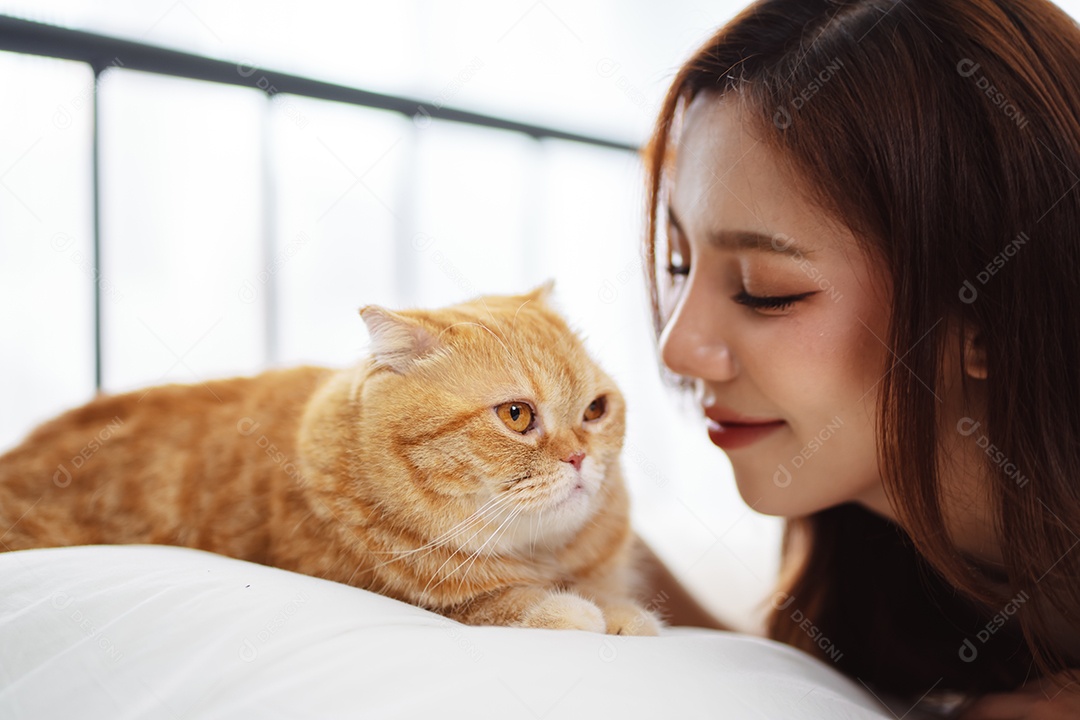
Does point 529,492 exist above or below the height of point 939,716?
above

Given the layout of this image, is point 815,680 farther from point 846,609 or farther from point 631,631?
point 846,609

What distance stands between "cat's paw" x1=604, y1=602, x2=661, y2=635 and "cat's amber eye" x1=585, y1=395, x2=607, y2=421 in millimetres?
277

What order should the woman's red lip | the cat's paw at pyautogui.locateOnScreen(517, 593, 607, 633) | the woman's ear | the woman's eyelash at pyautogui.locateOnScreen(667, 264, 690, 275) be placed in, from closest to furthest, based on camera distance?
the cat's paw at pyautogui.locateOnScreen(517, 593, 607, 633) → the woman's ear → the woman's red lip → the woman's eyelash at pyautogui.locateOnScreen(667, 264, 690, 275)

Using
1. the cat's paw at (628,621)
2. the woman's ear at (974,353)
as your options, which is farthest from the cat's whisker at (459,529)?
the woman's ear at (974,353)

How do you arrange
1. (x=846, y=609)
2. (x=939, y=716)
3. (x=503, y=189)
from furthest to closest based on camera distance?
(x=503, y=189), (x=846, y=609), (x=939, y=716)

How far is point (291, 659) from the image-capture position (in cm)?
70

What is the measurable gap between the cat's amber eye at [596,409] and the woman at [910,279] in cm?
12

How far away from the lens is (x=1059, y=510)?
101 centimetres

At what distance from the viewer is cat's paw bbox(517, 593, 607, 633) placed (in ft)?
2.94

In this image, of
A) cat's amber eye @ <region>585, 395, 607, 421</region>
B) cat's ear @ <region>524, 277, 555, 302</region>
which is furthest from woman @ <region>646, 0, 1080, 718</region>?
cat's ear @ <region>524, 277, 555, 302</region>

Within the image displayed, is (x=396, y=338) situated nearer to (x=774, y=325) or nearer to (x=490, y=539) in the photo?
(x=490, y=539)

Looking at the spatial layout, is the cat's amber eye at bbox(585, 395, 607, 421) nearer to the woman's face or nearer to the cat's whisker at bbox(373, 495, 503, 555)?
the woman's face

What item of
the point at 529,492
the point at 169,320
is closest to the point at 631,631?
the point at 529,492

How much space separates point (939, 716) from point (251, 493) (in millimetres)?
1141
